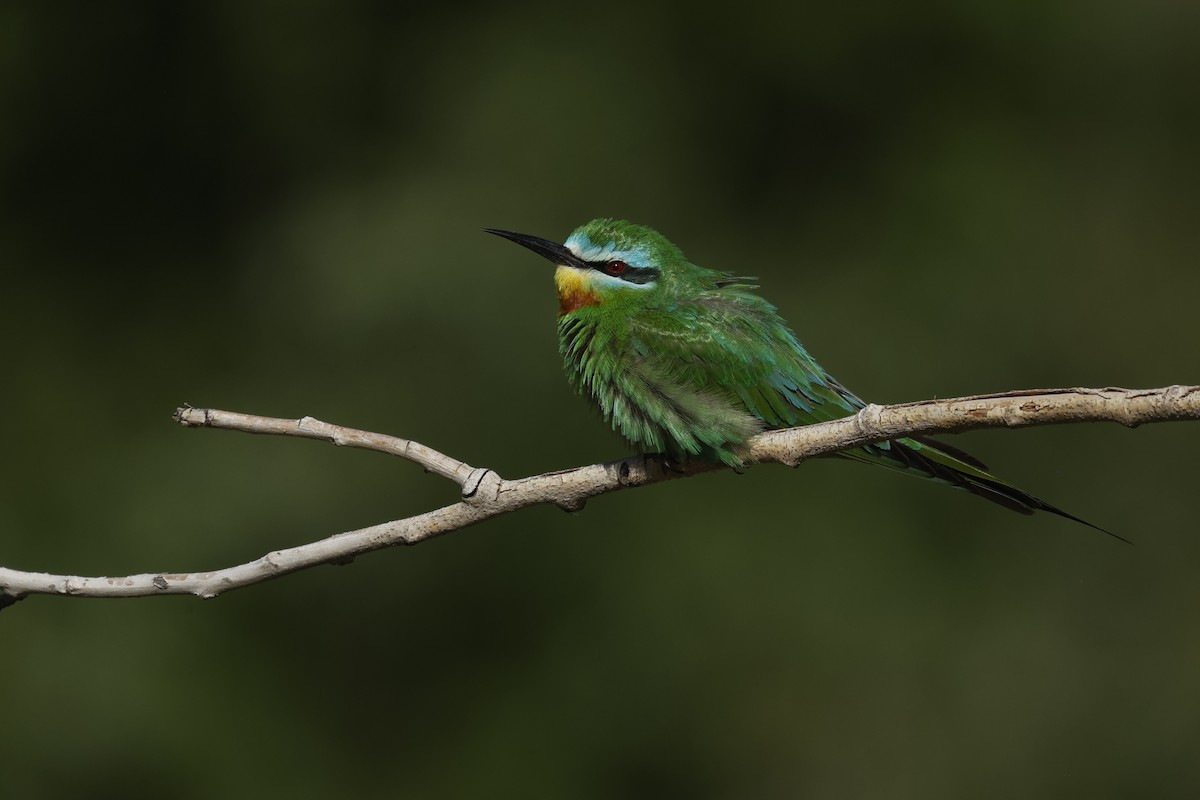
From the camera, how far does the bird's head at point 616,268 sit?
3309 mm

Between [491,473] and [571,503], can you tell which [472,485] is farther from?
[571,503]

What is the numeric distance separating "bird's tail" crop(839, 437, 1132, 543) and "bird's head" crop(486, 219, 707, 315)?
777mm

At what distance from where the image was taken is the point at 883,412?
2.19 meters

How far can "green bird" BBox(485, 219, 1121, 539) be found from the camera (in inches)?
114

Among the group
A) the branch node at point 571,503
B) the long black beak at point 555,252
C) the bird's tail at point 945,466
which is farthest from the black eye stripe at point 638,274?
the branch node at point 571,503

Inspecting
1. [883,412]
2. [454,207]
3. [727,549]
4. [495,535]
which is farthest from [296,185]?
[883,412]

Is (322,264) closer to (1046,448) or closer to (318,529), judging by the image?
(318,529)

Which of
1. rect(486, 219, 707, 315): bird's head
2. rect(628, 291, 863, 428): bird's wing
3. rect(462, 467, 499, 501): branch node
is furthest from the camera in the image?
rect(486, 219, 707, 315): bird's head

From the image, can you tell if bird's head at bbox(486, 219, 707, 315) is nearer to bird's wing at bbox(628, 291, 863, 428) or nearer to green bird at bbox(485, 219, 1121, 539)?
green bird at bbox(485, 219, 1121, 539)

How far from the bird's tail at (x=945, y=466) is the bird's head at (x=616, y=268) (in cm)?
78

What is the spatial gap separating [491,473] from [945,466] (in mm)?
1009

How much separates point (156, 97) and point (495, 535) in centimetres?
328

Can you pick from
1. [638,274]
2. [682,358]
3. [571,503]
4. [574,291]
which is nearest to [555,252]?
[574,291]

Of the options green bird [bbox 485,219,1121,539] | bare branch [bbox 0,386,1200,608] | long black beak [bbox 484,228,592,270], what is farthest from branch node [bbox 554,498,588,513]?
long black beak [bbox 484,228,592,270]
